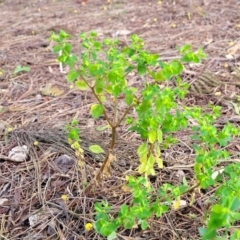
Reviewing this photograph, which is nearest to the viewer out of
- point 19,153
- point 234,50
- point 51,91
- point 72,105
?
point 19,153

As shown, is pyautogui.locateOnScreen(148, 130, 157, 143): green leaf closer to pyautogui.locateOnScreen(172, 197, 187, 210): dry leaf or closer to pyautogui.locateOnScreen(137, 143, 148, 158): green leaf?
pyautogui.locateOnScreen(137, 143, 148, 158): green leaf

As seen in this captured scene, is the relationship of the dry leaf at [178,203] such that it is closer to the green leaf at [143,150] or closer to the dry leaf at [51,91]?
the green leaf at [143,150]

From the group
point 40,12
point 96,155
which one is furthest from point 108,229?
point 40,12

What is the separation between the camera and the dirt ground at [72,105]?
1557mm

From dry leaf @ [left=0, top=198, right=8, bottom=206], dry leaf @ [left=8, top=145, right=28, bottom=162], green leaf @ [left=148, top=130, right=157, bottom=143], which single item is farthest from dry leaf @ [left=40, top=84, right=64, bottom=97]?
green leaf @ [left=148, top=130, right=157, bottom=143]

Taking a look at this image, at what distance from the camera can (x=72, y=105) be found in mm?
2348

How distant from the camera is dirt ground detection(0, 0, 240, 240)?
5.11ft

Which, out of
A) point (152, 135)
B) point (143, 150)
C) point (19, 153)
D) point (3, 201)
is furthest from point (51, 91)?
point (152, 135)

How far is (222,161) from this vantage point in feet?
5.86

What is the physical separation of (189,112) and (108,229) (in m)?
0.47

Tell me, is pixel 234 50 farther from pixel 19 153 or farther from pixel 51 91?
pixel 19 153

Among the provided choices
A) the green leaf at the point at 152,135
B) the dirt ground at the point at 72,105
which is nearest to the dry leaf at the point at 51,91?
the dirt ground at the point at 72,105

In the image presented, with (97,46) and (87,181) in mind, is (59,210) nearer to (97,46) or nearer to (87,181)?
(87,181)

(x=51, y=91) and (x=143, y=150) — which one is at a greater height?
(x=143, y=150)
